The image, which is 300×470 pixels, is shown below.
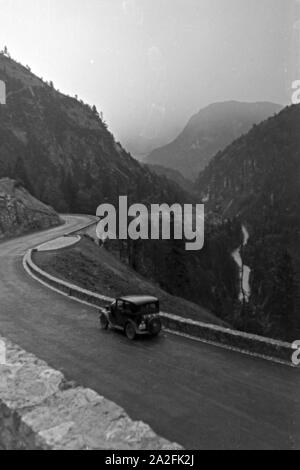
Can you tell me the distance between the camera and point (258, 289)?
111m

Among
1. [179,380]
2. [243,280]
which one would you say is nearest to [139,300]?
[179,380]

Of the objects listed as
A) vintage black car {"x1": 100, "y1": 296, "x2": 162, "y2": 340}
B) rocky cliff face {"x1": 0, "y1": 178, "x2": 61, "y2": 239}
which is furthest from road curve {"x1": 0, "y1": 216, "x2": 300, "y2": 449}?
rocky cliff face {"x1": 0, "y1": 178, "x2": 61, "y2": 239}

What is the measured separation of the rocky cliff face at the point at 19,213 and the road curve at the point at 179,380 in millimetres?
35738

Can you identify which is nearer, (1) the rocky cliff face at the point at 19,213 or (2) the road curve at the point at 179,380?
(2) the road curve at the point at 179,380

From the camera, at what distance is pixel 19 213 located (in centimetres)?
5588

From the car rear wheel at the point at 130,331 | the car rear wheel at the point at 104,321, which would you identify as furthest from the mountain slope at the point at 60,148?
the car rear wheel at the point at 130,331

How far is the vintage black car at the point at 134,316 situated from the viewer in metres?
15.9

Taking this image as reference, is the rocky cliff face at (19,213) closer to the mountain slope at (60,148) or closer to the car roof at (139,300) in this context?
the car roof at (139,300)

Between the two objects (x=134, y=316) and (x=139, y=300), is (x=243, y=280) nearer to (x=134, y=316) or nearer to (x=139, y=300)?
(x=139, y=300)

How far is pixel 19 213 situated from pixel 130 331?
143 ft

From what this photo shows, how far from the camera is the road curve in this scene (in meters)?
8.66
